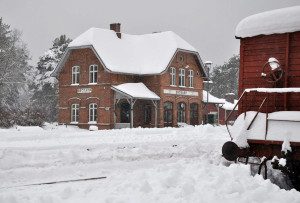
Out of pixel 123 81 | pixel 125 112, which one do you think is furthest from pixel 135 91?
pixel 125 112

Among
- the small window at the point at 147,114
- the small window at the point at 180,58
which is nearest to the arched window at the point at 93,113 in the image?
the small window at the point at 147,114

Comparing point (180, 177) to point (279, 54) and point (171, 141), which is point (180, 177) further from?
point (171, 141)

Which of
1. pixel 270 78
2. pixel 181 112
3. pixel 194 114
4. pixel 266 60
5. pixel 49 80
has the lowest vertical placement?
pixel 194 114

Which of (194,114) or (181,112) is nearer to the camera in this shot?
(181,112)

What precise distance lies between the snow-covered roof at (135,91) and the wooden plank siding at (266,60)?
21.3m

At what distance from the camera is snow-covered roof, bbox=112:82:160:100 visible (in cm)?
3238

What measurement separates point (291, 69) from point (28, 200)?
6668 millimetres

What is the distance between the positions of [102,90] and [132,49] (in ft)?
19.4

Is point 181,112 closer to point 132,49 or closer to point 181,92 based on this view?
point 181,92

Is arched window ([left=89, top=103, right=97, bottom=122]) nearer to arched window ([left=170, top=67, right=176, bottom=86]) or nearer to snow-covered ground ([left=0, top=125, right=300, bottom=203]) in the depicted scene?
arched window ([left=170, top=67, right=176, bottom=86])

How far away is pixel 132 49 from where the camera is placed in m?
38.2

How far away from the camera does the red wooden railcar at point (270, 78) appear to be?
354 inches

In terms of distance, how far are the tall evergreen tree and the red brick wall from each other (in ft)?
142

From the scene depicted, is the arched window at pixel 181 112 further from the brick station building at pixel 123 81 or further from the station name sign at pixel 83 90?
the station name sign at pixel 83 90
